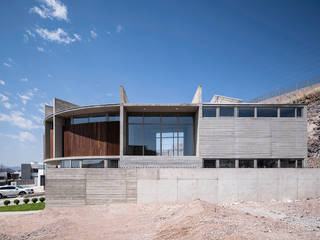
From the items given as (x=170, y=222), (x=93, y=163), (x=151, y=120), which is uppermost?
(x=151, y=120)

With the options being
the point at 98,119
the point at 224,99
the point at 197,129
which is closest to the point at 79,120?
the point at 98,119

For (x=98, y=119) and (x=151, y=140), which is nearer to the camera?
(x=151, y=140)

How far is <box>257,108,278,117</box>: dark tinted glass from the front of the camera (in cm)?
1809

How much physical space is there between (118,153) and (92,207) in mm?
4879

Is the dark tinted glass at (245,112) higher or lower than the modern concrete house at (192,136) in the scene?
higher

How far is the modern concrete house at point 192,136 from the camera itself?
1767 centimetres

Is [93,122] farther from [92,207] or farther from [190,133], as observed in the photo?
[190,133]

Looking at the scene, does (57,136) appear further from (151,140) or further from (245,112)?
(245,112)

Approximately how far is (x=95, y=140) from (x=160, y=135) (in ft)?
19.3

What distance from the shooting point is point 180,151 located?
1919cm

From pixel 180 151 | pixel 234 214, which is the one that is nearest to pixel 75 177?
pixel 180 151

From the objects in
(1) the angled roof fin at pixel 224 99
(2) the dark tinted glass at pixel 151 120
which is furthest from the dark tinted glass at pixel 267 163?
(2) the dark tinted glass at pixel 151 120

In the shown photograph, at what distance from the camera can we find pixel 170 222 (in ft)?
38.7

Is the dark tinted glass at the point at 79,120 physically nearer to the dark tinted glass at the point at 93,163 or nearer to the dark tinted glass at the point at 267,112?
the dark tinted glass at the point at 93,163
